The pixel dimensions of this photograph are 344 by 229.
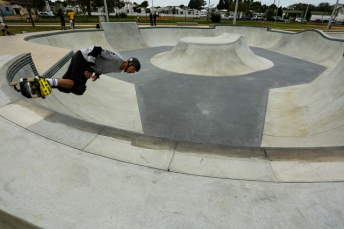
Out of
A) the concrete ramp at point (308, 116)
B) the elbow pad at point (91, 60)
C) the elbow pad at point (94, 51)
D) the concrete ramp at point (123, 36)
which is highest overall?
the elbow pad at point (94, 51)

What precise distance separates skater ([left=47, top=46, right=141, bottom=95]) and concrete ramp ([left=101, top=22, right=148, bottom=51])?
16.6 m

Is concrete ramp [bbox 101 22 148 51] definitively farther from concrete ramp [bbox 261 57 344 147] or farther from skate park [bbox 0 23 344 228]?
concrete ramp [bbox 261 57 344 147]

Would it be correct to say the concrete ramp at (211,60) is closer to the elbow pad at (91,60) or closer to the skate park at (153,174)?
the skate park at (153,174)

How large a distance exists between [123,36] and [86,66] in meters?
18.6

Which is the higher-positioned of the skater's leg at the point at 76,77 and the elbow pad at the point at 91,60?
the elbow pad at the point at 91,60

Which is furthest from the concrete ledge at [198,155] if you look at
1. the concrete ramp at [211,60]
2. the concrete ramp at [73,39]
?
the concrete ramp at [73,39]

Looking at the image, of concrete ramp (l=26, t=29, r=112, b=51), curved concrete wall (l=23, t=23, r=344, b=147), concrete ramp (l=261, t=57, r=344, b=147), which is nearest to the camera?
concrete ramp (l=261, t=57, r=344, b=147)

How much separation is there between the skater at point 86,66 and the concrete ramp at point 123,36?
54.5 feet

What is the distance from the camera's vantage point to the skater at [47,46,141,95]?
13.4 feet

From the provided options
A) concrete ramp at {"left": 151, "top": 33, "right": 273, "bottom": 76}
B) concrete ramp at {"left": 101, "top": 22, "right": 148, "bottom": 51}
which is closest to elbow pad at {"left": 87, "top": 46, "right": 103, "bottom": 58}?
concrete ramp at {"left": 151, "top": 33, "right": 273, "bottom": 76}

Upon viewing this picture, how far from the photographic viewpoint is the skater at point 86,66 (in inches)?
161

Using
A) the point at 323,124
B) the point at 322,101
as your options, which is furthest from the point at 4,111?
the point at 322,101

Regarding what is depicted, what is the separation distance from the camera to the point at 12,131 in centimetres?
284

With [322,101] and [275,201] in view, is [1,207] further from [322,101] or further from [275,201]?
[322,101]
